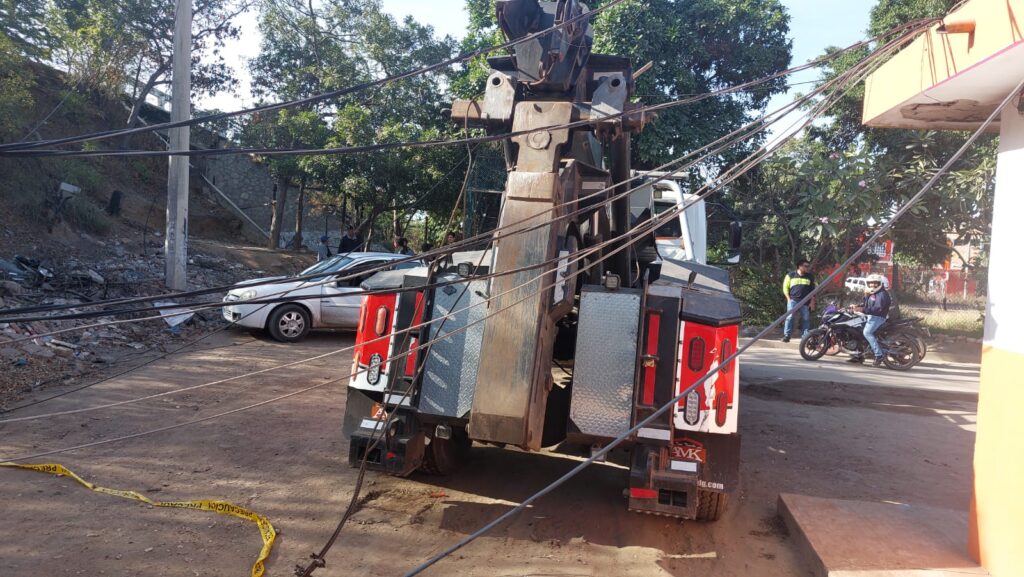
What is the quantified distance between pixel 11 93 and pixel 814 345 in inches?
623

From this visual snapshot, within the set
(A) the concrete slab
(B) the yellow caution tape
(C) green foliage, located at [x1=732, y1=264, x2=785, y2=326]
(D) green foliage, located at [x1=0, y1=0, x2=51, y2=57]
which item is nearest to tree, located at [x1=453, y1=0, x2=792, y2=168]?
(C) green foliage, located at [x1=732, y1=264, x2=785, y2=326]

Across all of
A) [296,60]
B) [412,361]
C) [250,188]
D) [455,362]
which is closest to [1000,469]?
→ [455,362]

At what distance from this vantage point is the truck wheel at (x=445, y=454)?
17.4ft

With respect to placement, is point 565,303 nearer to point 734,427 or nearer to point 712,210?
point 734,427

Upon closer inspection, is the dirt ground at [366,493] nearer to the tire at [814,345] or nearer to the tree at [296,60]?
the tire at [814,345]

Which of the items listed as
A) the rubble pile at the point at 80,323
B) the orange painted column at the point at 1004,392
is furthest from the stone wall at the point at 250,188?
the orange painted column at the point at 1004,392

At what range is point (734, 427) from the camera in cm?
451

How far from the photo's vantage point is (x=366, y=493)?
523 centimetres

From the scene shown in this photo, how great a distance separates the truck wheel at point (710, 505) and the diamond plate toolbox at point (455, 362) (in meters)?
1.62

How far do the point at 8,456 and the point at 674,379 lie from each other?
5069mm

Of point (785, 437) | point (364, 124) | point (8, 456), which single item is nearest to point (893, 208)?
point (785, 437)

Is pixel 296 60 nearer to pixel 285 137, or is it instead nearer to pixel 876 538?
pixel 285 137

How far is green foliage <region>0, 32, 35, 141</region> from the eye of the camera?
43.7ft

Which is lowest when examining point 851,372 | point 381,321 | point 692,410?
point 851,372
